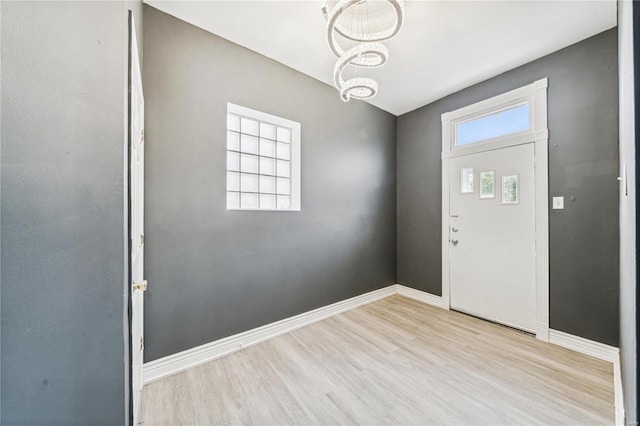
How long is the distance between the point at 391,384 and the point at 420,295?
1.93 m

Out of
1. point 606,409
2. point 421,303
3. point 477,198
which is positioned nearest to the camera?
point 606,409

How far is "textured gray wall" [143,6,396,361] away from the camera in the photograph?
1.89m

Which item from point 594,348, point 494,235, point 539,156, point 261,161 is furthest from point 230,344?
point 539,156

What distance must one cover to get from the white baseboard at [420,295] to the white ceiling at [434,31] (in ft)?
9.21

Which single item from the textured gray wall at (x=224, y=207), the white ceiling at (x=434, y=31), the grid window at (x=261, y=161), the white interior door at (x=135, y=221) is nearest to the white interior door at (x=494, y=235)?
the white ceiling at (x=434, y=31)

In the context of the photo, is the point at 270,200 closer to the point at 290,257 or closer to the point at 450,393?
the point at 290,257

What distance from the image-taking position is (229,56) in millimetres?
2242

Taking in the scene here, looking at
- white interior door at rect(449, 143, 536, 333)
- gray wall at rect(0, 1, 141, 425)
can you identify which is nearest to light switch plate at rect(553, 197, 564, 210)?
white interior door at rect(449, 143, 536, 333)

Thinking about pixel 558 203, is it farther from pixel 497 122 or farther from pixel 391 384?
pixel 391 384

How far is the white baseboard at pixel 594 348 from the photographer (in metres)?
1.75

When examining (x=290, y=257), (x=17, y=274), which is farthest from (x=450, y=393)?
(x=17, y=274)

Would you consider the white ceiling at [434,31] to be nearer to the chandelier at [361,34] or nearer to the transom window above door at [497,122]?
the chandelier at [361,34]

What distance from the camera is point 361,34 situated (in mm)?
1622

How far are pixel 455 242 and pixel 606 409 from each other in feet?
5.95
